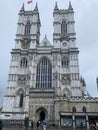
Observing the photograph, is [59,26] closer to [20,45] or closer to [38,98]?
[20,45]

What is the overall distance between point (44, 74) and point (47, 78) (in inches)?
53.7

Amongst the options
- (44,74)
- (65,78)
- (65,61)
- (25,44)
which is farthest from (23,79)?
(65,61)

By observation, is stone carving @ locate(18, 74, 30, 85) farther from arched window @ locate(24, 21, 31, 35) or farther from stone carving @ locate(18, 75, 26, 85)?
arched window @ locate(24, 21, 31, 35)

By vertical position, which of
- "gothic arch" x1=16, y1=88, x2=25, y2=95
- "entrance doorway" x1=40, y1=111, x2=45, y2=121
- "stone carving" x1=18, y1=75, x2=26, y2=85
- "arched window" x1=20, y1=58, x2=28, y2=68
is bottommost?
"entrance doorway" x1=40, y1=111, x2=45, y2=121

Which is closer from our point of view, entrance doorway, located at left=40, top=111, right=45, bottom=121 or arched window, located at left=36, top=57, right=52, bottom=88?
entrance doorway, located at left=40, top=111, right=45, bottom=121

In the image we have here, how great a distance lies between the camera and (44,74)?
4575 centimetres

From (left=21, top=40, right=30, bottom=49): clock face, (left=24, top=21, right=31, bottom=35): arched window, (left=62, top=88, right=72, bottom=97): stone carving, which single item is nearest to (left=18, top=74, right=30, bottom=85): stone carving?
(left=21, top=40, right=30, bottom=49): clock face

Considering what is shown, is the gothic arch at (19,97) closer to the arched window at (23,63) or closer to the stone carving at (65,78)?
the arched window at (23,63)

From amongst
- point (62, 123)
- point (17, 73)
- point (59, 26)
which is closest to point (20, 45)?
point (17, 73)

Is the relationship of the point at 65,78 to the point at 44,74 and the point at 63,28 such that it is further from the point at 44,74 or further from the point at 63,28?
the point at 63,28

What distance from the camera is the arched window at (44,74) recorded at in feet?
146

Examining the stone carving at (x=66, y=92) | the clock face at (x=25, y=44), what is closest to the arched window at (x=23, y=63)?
the clock face at (x=25, y=44)

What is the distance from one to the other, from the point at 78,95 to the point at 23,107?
12514 millimetres

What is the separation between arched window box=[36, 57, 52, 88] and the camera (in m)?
44.4
